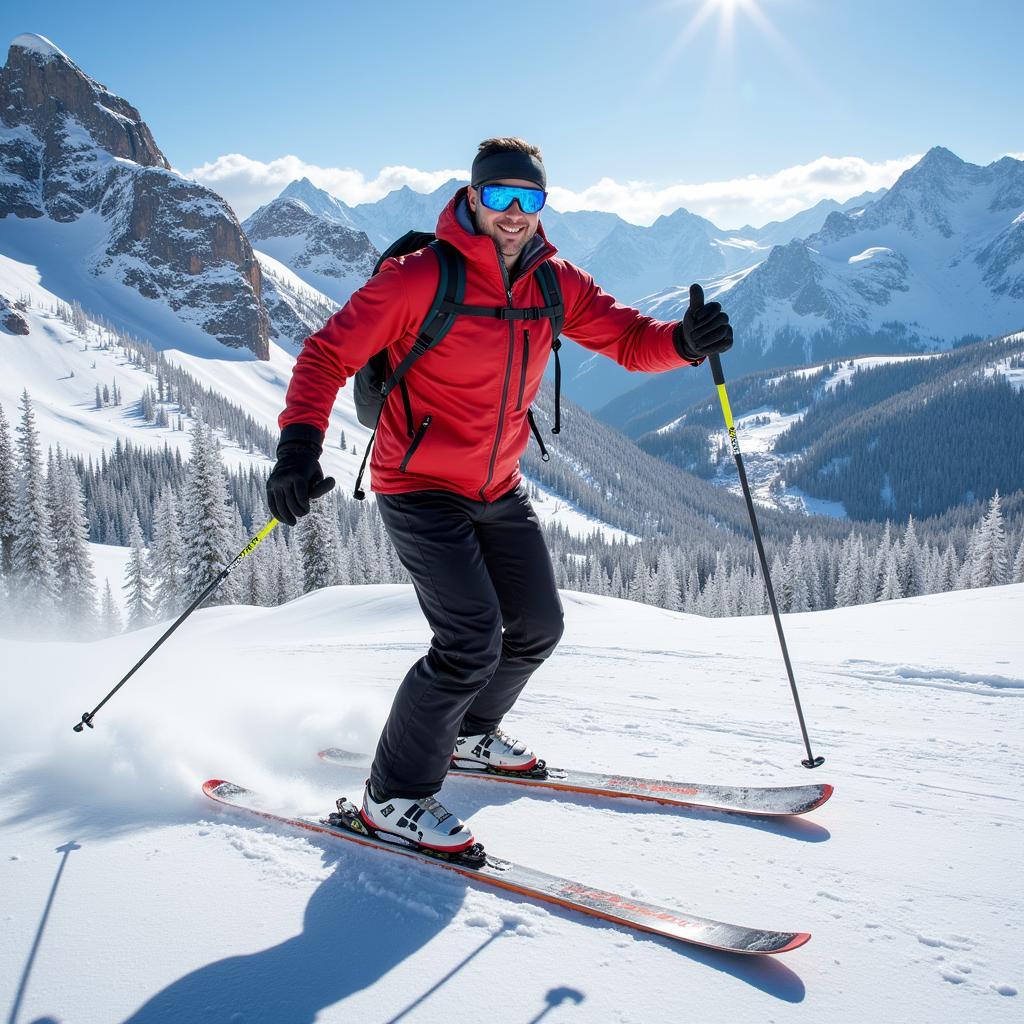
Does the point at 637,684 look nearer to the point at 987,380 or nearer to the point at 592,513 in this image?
the point at 592,513

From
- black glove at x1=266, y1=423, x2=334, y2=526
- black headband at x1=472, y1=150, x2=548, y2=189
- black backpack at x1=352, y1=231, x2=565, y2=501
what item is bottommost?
black glove at x1=266, y1=423, x2=334, y2=526

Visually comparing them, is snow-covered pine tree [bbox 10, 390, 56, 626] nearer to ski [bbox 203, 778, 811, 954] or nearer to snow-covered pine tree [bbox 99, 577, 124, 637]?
snow-covered pine tree [bbox 99, 577, 124, 637]

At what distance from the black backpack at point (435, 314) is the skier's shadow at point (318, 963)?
5.12 ft

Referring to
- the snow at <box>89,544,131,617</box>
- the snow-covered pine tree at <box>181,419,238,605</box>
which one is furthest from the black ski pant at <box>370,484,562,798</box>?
the snow at <box>89,544,131,617</box>

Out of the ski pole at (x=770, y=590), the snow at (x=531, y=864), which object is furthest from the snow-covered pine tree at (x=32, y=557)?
the ski pole at (x=770, y=590)

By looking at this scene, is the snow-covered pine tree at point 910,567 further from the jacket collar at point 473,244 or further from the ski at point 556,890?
the ski at point 556,890

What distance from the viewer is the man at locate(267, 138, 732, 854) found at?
2975mm

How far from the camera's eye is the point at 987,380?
645ft

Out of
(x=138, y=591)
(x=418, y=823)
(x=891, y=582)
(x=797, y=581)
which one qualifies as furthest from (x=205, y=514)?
(x=797, y=581)

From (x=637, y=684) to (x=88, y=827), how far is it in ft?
13.5

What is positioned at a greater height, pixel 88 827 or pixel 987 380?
pixel 987 380

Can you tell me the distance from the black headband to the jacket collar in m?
0.15

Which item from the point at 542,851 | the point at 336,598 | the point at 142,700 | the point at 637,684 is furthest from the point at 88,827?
the point at 336,598

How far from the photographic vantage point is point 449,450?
3213 mm
